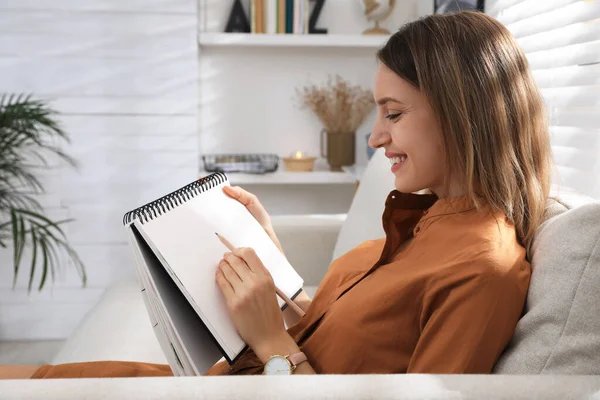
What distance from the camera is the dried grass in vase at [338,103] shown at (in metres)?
3.33

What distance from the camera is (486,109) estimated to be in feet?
3.18

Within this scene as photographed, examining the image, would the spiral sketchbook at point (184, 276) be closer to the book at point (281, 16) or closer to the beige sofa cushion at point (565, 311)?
the beige sofa cushion at point (565, 311)

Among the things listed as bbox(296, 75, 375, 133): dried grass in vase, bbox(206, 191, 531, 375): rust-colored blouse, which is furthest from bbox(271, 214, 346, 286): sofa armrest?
bbox(296, 75, 375, 133): dried grass in vase

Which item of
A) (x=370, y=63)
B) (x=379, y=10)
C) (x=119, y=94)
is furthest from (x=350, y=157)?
(x=119, y=94)

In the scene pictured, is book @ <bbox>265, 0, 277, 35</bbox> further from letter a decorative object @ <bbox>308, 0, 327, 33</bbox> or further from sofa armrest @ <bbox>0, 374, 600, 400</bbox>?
sofa armrest @ <bbox>0, 374, 600, 400</bbox>

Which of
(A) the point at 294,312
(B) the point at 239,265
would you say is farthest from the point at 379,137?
(A) the point at 294,312

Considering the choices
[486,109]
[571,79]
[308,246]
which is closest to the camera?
[486,109]

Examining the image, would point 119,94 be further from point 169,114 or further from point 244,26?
point 244,26

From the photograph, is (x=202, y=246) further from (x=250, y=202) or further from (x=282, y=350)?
(x=250, y=202)

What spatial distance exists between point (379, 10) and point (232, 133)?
3.09 feet

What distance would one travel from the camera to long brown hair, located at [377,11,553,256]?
97 centimetres

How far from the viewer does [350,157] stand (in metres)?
3.34

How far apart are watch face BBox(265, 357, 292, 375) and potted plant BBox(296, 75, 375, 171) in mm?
2378

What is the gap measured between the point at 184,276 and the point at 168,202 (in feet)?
0.39
